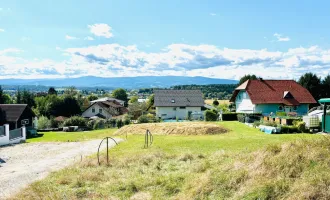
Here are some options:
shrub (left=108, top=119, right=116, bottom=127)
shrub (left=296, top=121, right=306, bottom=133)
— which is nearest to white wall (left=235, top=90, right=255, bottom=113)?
shrub (left=108, top=119, right=116, bottom=127)

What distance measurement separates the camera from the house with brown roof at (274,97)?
4062 centimetres

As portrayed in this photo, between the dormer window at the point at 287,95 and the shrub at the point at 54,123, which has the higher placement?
the dormer window at the point at 287,95

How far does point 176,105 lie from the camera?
51.1 metres

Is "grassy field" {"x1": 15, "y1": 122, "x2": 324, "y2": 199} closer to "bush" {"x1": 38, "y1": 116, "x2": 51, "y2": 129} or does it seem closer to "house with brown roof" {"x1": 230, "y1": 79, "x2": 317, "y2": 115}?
"house with brown roof" {"x1": 230, "y1": 79, "x2": 317, "y2": 115}

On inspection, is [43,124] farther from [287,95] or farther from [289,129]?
[289,129]

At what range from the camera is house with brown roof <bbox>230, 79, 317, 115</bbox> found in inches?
1599

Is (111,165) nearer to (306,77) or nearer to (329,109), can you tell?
(329,109)

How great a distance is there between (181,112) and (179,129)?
2562cm

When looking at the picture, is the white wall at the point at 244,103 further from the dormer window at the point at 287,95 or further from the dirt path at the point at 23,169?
the dirt path at the point at 23,169

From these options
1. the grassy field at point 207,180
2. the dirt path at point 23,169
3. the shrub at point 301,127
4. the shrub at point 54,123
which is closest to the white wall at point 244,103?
the shrub at point 301,127

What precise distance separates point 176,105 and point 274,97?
15673mm

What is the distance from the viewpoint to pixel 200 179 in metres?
9.16

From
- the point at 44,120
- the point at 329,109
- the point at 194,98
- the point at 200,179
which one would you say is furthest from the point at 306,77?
the point at 200,179

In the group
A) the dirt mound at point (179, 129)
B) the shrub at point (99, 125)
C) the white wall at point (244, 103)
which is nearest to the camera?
the dirt mound at point (179, 129)
